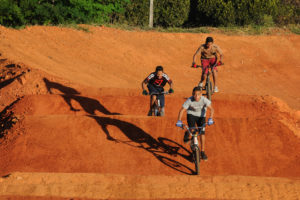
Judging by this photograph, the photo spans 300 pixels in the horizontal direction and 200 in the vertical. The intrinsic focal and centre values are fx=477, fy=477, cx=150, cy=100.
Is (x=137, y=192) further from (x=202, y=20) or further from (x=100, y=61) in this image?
(x=202, y=20)

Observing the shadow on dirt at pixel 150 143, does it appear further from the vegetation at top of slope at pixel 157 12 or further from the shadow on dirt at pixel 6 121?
the vegetation at top of slope at pixel 157 12

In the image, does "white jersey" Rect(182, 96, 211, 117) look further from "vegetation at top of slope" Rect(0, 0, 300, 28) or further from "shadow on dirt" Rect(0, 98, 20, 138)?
"vegetation at top of slope" Rect(0, 0, 300, 28)

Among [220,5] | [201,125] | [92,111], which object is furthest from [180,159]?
[220,5]

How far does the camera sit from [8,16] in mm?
26188

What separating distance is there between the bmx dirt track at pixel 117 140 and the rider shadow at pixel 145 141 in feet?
0.08

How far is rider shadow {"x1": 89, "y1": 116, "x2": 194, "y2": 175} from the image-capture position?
1094 centimetres

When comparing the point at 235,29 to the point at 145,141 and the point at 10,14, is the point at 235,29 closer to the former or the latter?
the point at 10,14

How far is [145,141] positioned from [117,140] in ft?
2.30

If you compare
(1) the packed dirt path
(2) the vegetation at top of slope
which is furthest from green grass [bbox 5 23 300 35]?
(1) the packed dirt path

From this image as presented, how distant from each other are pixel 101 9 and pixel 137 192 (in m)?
23.5

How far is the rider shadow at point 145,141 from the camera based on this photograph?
10.9 m

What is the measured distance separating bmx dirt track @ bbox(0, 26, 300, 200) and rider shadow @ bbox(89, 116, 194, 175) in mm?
25

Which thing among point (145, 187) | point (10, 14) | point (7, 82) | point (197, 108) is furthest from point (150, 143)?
point (10, 14)

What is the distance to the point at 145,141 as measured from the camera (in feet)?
39.0
